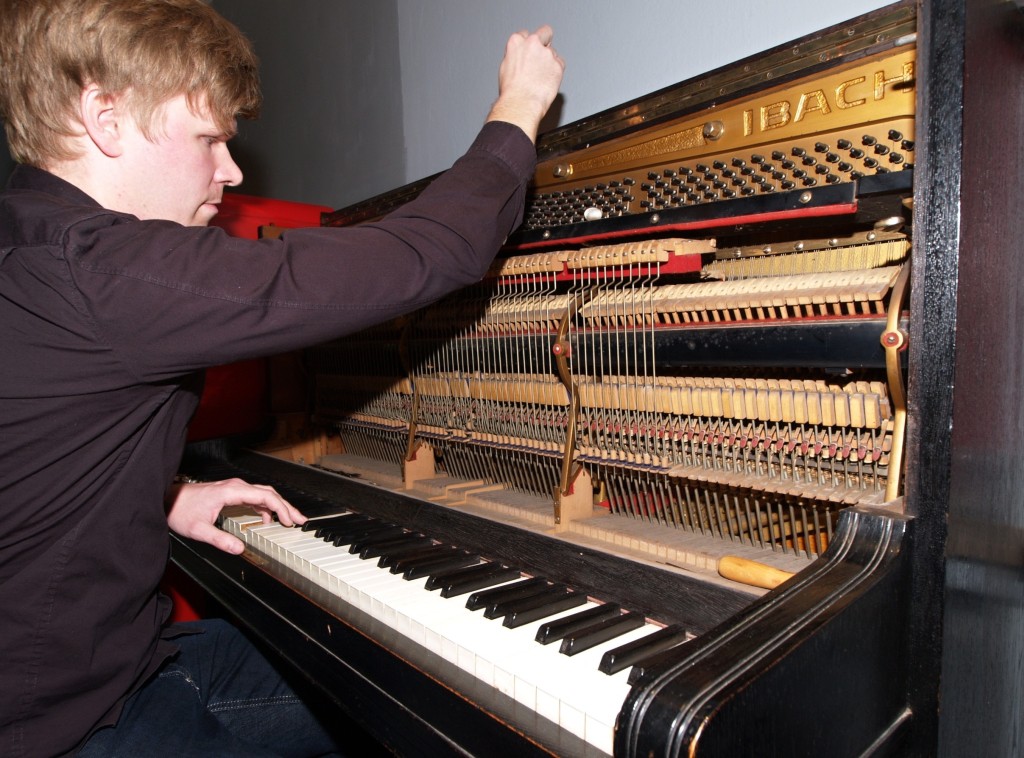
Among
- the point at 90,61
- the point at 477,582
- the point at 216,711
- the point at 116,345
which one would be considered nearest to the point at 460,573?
the point at 477,582

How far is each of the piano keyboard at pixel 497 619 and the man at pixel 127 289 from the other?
0.42 m

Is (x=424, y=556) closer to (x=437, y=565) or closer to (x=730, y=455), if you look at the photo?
(x=437, y=565)

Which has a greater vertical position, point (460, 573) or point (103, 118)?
point (103, 118)

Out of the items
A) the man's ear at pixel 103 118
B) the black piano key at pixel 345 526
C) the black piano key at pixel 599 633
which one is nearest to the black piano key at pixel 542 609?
the black piano key at pixel 599 633

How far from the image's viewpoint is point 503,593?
137cm

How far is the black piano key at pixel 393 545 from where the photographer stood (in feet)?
5.53

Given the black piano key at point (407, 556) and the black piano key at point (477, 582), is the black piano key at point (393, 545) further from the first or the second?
the black piano key at point (477, 582)

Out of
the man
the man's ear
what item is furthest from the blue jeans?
the man's ear

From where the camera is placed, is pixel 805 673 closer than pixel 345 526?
Yes

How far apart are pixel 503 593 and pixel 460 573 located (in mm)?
154

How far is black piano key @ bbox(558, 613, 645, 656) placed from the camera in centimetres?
113

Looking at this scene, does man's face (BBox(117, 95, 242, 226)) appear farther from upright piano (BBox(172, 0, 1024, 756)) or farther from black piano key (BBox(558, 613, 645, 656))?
black piano key (BBox(558, 613, 645, 656))

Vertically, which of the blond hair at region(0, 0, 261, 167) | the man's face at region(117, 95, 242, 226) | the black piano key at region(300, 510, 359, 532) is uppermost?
the blond hair at region(0, 0, 261, 167)

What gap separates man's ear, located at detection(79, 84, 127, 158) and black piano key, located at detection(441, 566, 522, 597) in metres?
1.03
